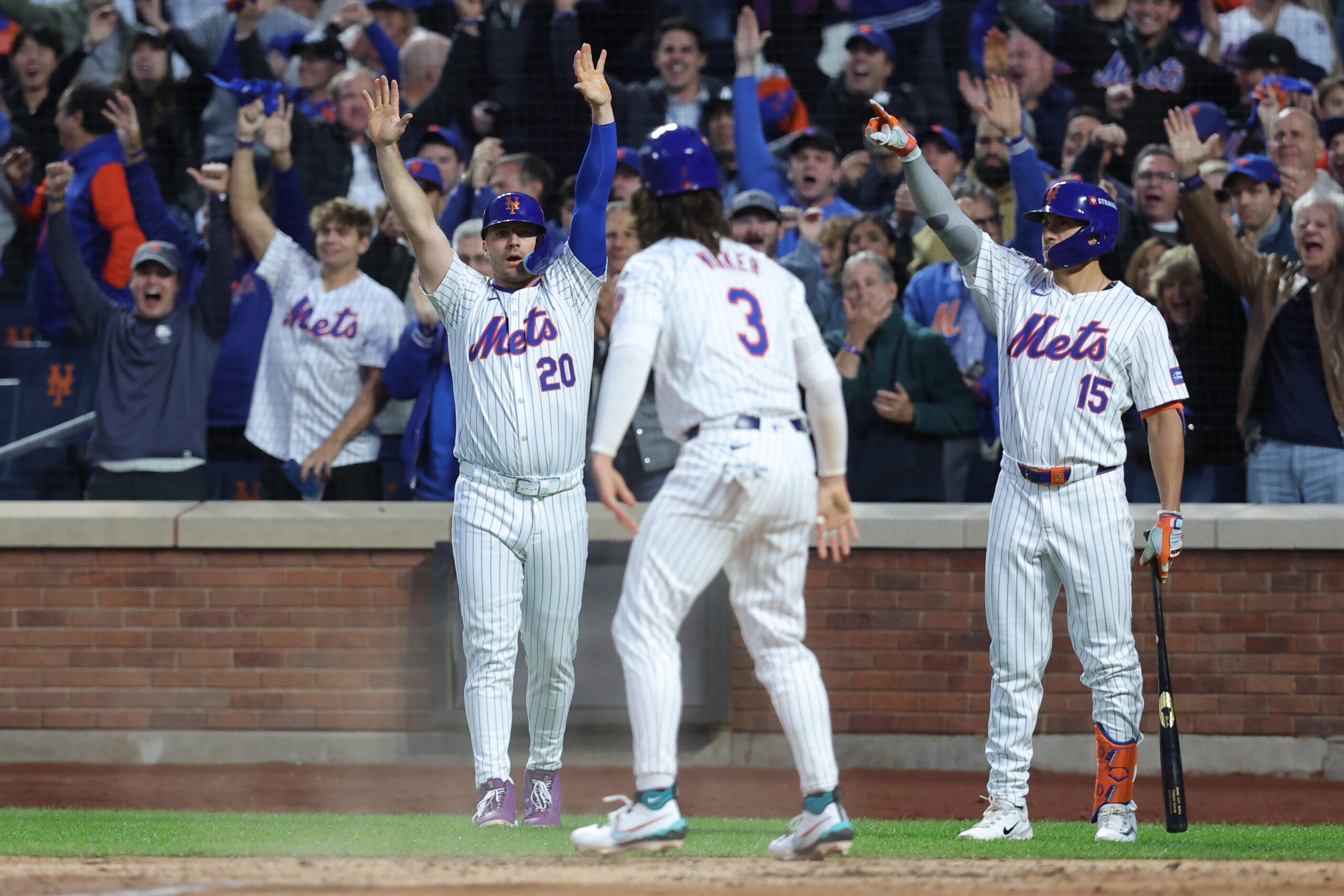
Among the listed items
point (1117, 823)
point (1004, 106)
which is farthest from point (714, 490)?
point (1004, 106)

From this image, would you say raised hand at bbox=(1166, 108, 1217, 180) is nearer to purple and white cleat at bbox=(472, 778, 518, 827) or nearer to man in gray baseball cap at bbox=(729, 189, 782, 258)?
man in gray baseball cap at bbox=(729, 189, 782, 258)

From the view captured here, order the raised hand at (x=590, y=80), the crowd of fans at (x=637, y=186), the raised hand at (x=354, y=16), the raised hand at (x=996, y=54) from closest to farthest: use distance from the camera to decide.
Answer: the raised hand at (x=590, y=80), the crowd of fans at (x=637, y=186), the raised hand at (x=996, y=54), the raised hand at (x=354, y=16)

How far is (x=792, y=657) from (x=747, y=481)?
0.47 metres

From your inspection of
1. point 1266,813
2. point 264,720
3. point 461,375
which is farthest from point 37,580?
point 1266,813

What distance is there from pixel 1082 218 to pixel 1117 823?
188cm

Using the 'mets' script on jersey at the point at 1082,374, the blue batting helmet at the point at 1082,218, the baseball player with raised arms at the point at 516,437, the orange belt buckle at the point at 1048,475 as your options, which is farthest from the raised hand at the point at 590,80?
the orange belt buckle at the point at 1048,475

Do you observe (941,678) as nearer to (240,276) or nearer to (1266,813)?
(1266,813)

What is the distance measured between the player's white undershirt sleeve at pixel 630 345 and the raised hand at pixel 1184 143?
405 centimetres

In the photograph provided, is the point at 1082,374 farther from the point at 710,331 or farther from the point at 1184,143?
the point at 1184,143

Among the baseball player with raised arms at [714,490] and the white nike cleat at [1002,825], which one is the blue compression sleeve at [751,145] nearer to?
the white nike cleat at [1002,825]

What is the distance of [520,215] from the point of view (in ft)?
15.3

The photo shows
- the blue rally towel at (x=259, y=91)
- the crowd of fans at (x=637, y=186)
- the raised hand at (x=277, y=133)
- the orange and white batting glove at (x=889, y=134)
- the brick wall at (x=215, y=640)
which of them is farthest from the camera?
the raised hand at (x=277, y=133)

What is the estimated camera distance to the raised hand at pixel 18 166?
8.35 metres

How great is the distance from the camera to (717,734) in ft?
22.0
